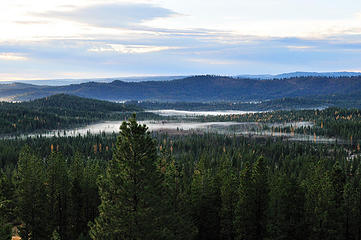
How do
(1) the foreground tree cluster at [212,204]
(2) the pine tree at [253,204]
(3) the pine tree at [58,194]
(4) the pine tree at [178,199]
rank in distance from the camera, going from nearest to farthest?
(4) the pine tree at [178,199] → (1) the foreground tree cluster at [212,204] → (2) the pine tree at [253,204] → (3) the pine tree at [58,194]

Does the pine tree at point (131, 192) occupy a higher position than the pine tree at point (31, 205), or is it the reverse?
the pine tree at point (131, 192)

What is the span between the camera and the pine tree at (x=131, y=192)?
47156 millimetres

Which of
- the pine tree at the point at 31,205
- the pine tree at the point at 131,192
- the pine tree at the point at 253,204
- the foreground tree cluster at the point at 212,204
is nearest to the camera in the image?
the pine tree at the point at 131,192

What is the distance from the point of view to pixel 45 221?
79938 millimetres

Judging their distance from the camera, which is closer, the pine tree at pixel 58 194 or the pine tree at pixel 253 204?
the pine tree at pixel 253 204

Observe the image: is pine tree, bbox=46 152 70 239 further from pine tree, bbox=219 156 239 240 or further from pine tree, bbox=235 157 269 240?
pine tree, bbox=235 157 269 240

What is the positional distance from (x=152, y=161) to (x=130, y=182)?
409 cm

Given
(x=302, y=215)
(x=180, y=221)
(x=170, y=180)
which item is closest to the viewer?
(x=180, y=221)

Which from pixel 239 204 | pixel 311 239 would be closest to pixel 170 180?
pixel 239 204

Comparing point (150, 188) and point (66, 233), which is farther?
point (66, 233)

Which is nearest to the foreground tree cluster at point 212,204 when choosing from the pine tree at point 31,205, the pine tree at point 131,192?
the pine tree at point 31,205

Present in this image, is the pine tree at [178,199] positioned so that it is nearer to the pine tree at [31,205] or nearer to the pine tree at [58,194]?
the pine tree at [58,194]

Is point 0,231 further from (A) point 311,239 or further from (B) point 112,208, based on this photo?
(A) point 311,239

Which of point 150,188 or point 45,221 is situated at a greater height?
point 150,188
